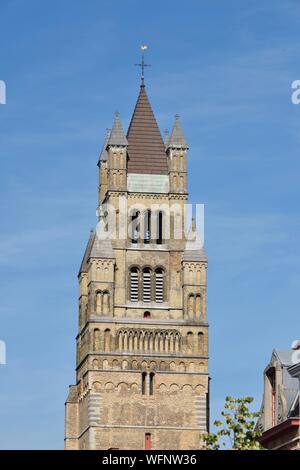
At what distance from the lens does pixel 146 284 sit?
13712 cm

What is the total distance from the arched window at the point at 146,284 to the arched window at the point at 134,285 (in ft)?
1.99

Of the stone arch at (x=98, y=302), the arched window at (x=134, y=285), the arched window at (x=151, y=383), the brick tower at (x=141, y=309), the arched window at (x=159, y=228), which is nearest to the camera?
the brick tower at (x=141, y=309)

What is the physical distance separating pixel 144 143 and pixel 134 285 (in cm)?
1324

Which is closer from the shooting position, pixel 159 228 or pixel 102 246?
pixel 102 246

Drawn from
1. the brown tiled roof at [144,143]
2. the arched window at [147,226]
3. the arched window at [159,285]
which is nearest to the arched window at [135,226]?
Result: the arched window at [147,226]

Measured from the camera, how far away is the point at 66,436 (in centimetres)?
13862

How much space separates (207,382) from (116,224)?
16.0 m

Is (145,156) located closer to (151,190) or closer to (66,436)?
(151,190)

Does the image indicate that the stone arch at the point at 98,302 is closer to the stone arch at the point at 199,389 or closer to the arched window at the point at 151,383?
the arched window at the point at 151,383

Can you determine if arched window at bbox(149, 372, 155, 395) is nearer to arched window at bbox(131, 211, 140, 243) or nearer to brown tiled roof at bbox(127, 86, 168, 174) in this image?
A: arched window at bbox(131, 211, 140, 243)

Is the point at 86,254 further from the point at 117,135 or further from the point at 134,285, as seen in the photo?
the point at 117,135

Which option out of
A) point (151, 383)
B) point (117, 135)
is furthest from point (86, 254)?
point (151, 383)

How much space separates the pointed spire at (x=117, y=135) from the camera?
456 feet
